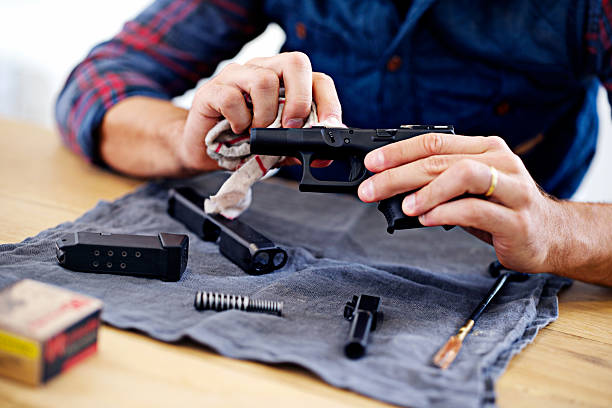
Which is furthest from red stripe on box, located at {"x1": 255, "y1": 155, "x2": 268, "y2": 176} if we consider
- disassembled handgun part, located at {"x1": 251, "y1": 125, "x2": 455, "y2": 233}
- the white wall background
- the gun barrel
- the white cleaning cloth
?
the white wall background

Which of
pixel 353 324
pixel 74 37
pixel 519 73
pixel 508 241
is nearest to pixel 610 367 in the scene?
pixel 508 241

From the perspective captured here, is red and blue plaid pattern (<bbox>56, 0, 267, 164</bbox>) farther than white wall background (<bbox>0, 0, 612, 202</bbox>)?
No

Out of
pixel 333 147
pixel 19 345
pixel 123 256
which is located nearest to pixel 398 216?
pixel 333 147

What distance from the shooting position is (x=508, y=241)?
31.1 inches

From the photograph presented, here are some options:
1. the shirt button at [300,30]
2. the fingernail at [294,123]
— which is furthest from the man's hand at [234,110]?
the shirt button at [300,30]

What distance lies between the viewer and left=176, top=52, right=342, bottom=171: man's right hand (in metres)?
0.87

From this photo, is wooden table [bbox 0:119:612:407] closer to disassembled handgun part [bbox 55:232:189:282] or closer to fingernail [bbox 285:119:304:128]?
disassembled handgun part [bbox 55:232:189:282]

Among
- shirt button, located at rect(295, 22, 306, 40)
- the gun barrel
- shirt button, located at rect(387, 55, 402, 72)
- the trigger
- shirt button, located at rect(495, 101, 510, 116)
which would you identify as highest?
shirt button, located at rect(295, 22, 306, 40)

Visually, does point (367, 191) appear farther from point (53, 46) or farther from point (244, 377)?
point (53, 46)

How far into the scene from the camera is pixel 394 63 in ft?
4.10

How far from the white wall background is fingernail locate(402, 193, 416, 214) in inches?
61.2

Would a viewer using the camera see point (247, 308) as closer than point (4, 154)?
Yes

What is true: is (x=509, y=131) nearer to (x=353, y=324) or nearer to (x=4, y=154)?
(x=353, y=324)

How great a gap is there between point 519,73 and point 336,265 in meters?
0.67
